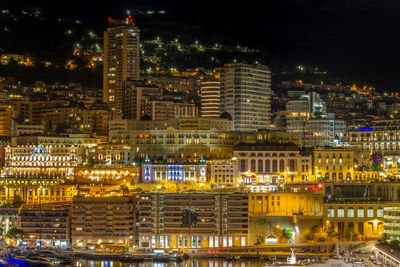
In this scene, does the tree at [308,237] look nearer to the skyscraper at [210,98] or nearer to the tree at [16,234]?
the tree at [16,234]

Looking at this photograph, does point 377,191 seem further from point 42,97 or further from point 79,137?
point 42,97

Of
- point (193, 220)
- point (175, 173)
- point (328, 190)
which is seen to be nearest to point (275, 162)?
point (328, 190)

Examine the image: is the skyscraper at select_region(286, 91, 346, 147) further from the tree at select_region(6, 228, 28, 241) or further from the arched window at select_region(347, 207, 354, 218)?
the tree at select_region(6, 228, 28, 241)

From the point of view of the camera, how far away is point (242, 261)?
6431cm

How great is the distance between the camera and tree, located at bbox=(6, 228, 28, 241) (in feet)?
227

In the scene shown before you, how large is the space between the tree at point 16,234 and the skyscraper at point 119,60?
45.0 metres

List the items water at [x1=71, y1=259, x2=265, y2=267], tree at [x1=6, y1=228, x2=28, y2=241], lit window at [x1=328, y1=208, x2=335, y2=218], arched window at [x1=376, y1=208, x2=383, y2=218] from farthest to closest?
lit window at [x1=328, y1=208, x2=335, y2=218]
arched window at [x1=376, y1=208, x2=383, y2=218]
tree at [x1=6, y1=228, x2=28, y2=241]
water at [x1=71, y1=259, x2=265, y2=267]

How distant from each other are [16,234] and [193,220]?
1428 centimetres

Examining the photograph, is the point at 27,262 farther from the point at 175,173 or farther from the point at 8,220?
the point at 175,173

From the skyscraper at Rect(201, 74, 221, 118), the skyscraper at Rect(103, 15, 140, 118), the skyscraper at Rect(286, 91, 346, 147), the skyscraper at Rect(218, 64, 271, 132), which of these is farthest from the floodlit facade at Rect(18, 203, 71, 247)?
the skyscraper at Rect(103, 15, 140, 118)

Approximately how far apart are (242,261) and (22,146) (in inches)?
1422

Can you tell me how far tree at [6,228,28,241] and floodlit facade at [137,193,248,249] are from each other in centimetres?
952

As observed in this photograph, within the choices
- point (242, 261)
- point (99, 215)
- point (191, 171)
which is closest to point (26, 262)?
point (99, 215)

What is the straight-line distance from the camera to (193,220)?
69062 millimetres
